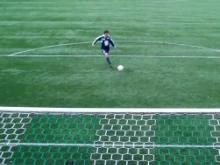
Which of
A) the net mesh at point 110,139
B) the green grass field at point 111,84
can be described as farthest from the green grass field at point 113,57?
the net mesh at point 110,139

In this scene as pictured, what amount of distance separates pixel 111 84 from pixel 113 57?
2832 mm

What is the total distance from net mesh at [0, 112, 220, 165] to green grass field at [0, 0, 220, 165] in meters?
0.02

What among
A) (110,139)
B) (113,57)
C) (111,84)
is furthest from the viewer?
(113,57)

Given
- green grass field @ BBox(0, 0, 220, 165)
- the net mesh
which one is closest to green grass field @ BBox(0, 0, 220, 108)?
green grass field @ BBox(0, 0, 220, 165)

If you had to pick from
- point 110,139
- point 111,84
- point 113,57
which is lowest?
point 110,139

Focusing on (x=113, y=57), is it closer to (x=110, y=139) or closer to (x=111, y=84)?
(x=111, y=84)

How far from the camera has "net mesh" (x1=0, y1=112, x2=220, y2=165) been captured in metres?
7.66

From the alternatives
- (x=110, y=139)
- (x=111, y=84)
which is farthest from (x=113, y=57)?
(x=110, y=139)

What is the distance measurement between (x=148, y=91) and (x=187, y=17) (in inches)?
441

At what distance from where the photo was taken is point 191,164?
7473 mm

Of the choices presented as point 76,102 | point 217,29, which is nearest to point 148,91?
point 76,102

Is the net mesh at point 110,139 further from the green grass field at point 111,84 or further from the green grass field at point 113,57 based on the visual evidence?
the green grass field at point 113,57

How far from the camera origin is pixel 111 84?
11.8 meters

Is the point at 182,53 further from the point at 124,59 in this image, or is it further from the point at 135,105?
the point at 135,105
